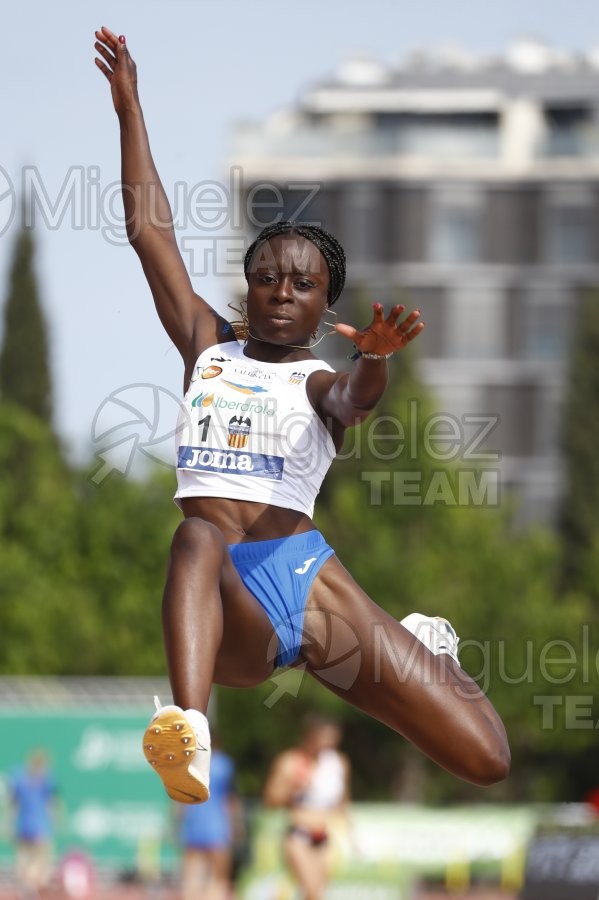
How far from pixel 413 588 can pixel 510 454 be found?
13857mm

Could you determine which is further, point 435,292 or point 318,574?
point 435,292

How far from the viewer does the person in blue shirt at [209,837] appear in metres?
15.4

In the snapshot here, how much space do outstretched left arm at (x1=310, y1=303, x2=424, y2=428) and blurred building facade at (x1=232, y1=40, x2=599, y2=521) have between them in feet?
118

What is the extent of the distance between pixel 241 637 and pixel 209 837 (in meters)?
10.3

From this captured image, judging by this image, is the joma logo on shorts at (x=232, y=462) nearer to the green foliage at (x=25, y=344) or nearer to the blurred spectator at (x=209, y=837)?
the blurred spectator at (x=209, y=837)

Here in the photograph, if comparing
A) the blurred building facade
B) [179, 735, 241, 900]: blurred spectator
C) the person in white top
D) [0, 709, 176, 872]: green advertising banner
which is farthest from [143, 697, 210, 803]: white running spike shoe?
the blurred building facade

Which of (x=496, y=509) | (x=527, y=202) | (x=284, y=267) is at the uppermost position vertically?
(x=527, y=202)

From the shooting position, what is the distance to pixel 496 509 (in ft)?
102

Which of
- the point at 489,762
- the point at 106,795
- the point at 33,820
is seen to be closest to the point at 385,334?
the point at 489,762

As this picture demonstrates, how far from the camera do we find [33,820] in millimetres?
17703

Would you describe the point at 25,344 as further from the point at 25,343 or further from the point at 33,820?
the point at 33,820

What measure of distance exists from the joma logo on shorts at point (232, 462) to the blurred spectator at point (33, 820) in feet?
41.4

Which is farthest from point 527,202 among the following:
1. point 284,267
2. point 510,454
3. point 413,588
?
point 284,267

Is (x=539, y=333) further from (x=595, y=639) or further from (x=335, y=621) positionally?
(x=335, y=621)
